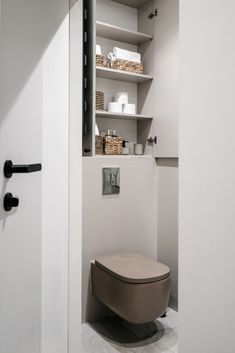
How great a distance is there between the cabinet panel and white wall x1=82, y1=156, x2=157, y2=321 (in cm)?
25

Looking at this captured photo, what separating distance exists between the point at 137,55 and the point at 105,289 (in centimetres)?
184

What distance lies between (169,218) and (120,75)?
1.21m

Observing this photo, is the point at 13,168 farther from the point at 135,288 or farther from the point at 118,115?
the point at 118,115

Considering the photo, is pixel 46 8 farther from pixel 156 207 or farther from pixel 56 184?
pixel 156 207

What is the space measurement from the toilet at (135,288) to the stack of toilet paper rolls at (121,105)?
117cm

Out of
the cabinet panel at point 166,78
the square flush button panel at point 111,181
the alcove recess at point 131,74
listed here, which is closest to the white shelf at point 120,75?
the alcove recess at point 131,74

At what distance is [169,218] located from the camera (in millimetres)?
2426

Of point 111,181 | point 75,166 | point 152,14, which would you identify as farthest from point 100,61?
point 75,166

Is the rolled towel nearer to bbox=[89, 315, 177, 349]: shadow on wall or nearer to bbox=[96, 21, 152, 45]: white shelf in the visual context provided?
bbox=[96, 21, 152, 45]: white shelf

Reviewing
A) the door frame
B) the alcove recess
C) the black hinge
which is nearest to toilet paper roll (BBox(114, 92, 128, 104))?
the alcove recess

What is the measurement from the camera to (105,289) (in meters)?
2.02

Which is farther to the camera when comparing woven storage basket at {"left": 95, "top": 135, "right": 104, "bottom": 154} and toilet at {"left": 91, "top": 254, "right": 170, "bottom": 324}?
woven storage basket at {"left": 95, "top": 135, "right": 104, "bottom": 154}

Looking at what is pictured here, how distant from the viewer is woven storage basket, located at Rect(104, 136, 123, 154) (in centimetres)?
234

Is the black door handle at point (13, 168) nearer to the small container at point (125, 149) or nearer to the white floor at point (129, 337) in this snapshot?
the white floor at point (129, 337)
